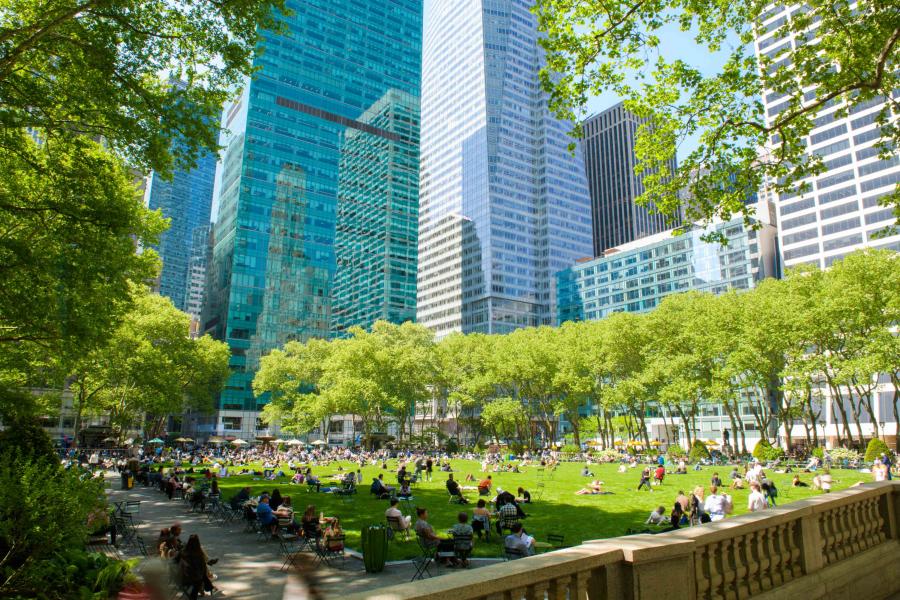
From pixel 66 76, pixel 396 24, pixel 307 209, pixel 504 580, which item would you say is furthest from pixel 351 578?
pixel 396 24

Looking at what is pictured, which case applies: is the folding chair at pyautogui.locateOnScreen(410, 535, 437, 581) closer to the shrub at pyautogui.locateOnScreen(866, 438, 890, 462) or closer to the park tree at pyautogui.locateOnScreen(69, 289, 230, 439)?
the park tree at pyautogui.locateOnScreen(69, 289, 230, 439)

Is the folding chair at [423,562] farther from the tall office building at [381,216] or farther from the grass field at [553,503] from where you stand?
the tall office building at [381,216]

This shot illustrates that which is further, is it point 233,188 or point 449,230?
point 449,230

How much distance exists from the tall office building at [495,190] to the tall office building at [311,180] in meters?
17.0

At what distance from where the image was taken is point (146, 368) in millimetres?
48312

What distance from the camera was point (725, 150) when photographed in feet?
46.2

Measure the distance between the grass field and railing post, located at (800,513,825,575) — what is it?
25.1 feet

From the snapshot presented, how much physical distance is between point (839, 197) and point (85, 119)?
10475cm

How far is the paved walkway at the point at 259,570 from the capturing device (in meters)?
10.5

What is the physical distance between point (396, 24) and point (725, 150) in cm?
14861

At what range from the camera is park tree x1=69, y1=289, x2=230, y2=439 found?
45.4 metres

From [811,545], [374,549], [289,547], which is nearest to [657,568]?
[811,545]

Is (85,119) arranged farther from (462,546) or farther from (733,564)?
(733,564)

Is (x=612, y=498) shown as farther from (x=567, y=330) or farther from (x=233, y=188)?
(x=233, y=188)
